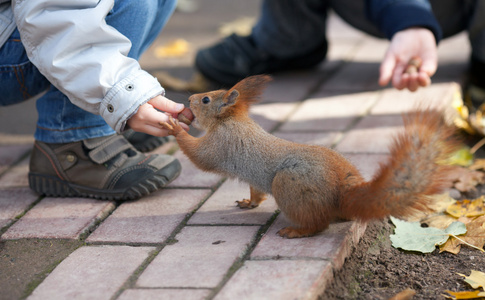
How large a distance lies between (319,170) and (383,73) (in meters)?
1.09

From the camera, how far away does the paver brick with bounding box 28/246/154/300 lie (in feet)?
6.91

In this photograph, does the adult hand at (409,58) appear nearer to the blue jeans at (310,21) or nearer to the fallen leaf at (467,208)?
the fallen leaf at (467,208)

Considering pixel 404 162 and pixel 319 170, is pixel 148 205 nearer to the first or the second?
pixel 319 170

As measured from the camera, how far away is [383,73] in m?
3.18

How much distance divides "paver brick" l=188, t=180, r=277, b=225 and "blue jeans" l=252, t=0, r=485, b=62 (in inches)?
78.1

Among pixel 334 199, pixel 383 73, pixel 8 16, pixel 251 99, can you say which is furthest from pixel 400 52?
pixel 8 16

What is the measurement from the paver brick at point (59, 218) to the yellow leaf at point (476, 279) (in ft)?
5.13

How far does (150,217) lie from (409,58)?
1.65m

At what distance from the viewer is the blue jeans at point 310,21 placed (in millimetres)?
4379

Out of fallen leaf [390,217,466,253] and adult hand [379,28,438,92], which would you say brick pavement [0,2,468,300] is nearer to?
fallen leaf [390,217,466,253]

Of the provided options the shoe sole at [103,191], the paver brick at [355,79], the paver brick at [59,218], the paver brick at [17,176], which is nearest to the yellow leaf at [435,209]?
the shoe sole at [103,191]

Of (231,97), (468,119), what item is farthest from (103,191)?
(468,119)

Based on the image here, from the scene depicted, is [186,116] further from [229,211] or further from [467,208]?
[467,208]

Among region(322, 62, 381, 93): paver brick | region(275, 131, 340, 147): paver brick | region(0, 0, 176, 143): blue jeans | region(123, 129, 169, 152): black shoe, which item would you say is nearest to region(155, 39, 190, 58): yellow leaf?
region(322, 62, 381, 93): paver brick
